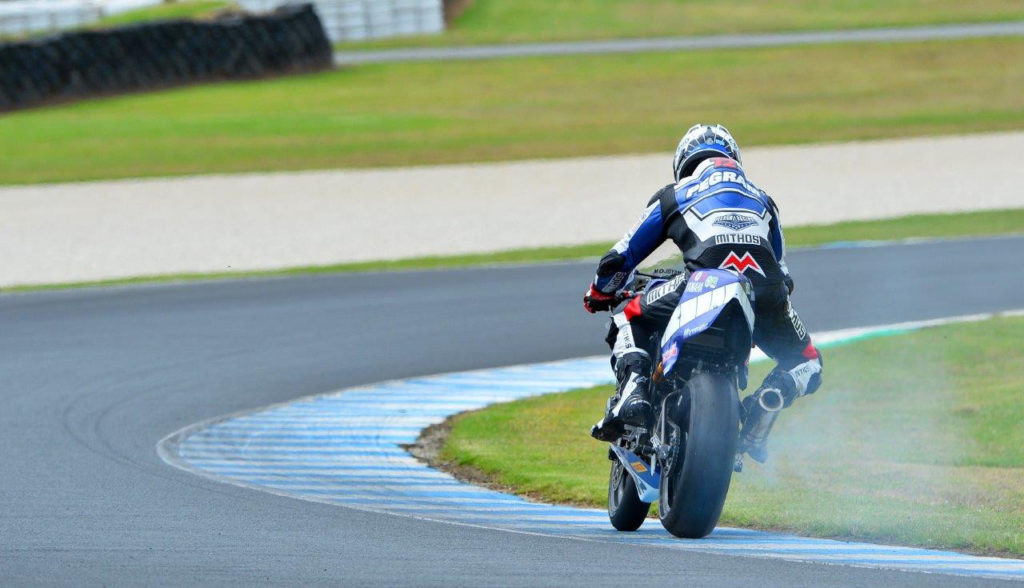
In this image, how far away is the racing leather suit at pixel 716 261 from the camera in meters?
6.62

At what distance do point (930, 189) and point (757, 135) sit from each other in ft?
23.4

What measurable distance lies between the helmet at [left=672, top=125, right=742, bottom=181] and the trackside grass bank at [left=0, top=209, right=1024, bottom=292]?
10.5m

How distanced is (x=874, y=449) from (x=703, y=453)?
3511 mm

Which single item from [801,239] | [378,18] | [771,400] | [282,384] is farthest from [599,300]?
[378,18]

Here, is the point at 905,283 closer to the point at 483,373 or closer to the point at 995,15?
the point at 483,373

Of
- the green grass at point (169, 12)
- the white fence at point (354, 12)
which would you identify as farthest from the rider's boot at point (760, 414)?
the white fence at point (354, 12)

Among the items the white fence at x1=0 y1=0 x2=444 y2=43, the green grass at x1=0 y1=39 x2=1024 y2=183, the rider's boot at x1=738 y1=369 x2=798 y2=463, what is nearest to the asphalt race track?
A: the rider's boot at x1=738 y1=369 x2=798 y2=463

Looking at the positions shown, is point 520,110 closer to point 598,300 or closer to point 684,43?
point 684,43

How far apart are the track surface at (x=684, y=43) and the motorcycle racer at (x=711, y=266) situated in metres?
36.1

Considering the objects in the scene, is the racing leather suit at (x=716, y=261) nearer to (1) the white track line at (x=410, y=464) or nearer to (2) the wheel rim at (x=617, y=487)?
(2) the wheel rim at (x=617, y=487)

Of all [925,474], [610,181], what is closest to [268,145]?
[610,181]

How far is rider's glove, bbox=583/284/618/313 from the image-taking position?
23.5ft

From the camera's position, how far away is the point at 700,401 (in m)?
6.18

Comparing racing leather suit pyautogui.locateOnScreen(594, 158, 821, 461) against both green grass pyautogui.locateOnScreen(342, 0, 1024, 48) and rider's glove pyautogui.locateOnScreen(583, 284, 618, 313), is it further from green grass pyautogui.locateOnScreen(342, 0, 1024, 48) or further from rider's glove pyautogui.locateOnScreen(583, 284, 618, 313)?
green grass pyautogui.locateOnScreen(342, 0, 1024, 48)
